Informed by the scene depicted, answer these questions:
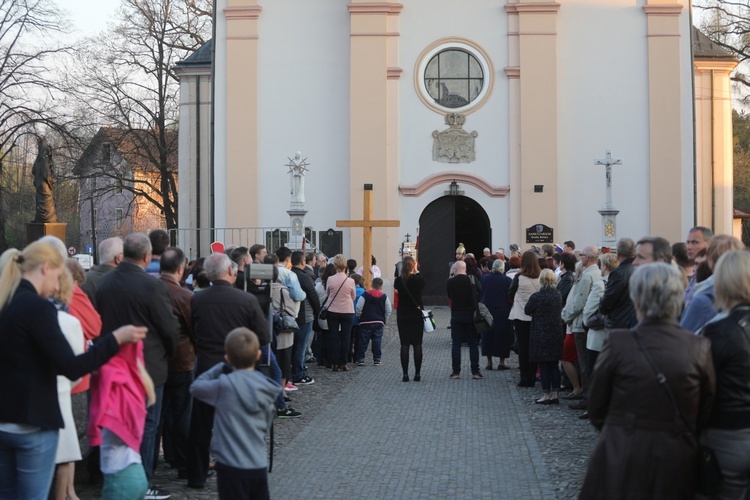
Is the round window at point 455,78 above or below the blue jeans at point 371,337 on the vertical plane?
above

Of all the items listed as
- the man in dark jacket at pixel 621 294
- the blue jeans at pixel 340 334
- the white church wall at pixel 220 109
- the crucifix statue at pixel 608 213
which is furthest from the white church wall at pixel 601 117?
the man in dark jacket at pixel 621 294

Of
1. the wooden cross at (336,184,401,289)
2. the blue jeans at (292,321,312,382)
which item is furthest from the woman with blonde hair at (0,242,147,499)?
the wooden cross at (336,184,401,289)

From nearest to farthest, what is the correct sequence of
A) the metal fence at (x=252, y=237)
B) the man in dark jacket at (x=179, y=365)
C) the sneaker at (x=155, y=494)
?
the sneaker at (x=155, y=494), the man in dark jacket at (x=179, y=365), the metal fence at (x=252, y=237)

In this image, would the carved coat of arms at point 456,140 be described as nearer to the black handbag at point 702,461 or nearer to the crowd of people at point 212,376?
the crowd of people at point 212,376

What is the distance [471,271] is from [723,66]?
49.6 ft

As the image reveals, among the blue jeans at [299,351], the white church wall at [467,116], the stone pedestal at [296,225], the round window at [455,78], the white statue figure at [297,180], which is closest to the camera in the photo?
the blue jeans at [299,351]

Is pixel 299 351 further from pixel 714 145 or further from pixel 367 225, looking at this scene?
pixel 714 145

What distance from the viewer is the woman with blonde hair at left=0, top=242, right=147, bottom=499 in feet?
17.0

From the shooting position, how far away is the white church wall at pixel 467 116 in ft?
92.9

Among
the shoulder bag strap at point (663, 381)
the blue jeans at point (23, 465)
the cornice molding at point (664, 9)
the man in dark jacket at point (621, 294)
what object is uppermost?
the cornice molding at point (664, 9)

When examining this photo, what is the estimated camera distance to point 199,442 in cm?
821

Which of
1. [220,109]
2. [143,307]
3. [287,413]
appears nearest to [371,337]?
[287,413]

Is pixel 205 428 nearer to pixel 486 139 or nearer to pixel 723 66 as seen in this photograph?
pixel 486 139

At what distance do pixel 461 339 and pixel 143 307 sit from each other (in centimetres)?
845
